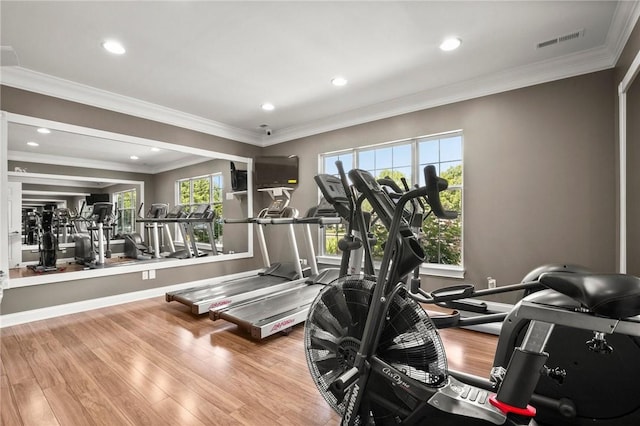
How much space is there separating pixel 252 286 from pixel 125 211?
7.53ft

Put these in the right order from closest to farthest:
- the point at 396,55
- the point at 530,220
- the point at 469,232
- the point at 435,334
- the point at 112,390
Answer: the point at 435,334 → the point at 112,390 → the point at 396,55 → the point at 530,220 → the point at 469,232

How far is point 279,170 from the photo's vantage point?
17.2ft

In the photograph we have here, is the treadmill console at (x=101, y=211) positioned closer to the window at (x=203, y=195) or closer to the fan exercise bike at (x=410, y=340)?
the window at (x=203, y=195)

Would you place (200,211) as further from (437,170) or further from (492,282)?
(492,282)

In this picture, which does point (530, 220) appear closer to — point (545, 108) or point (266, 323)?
point (545, 108)

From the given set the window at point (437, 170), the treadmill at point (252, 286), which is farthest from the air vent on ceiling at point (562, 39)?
the treadmill at point (252, 286)

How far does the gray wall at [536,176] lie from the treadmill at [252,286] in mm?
2057

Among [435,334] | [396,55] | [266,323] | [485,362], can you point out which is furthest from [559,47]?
[266,323]

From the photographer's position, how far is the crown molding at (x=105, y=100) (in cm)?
314

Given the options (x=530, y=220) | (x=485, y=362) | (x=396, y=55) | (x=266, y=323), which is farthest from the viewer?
(x=530, y=220)

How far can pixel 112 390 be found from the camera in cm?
195

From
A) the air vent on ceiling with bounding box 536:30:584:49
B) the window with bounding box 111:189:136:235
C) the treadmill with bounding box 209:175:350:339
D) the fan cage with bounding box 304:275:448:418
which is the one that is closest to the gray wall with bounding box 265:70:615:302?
the air vent on ceiling with bounding box 536:30:584:49

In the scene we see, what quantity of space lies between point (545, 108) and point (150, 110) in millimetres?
5044

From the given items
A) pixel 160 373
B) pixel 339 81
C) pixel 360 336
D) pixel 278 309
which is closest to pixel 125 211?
pixel 278 309
